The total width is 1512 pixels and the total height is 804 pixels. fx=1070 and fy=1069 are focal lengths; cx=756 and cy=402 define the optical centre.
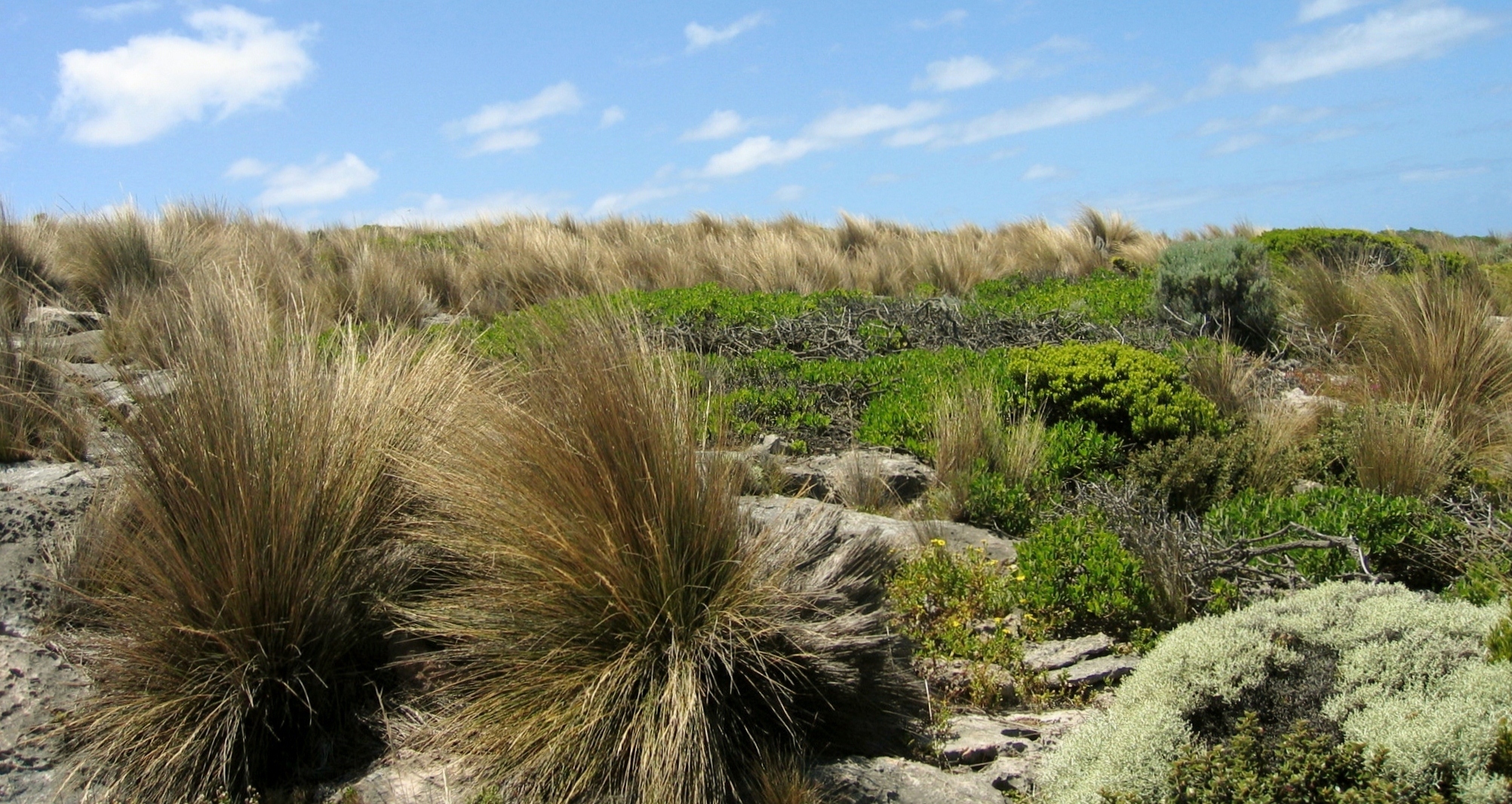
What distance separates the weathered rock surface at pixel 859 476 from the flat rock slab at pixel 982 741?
2213 millimetres

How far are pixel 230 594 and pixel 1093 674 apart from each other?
10.6ft

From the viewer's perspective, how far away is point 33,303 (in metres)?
9.03

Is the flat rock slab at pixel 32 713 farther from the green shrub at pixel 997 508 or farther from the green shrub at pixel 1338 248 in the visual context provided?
the green shrub at pixel 1338 248

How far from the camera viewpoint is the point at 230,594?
3.55 meters

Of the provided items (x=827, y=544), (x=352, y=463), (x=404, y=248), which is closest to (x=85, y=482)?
(x=352, y=463)

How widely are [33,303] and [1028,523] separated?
8340mm

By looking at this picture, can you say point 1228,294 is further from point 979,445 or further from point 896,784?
point 896,784

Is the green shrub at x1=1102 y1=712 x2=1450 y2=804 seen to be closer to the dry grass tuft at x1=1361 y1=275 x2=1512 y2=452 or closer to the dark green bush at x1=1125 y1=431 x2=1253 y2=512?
the dark green bush at x1=1125 y1=431 x2=1253 y2=512

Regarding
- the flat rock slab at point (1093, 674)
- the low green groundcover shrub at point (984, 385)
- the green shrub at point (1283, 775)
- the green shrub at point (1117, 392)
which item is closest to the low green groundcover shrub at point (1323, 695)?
the green shrub at point (1283, 775)

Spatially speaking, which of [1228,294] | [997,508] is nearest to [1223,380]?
[1228,294]

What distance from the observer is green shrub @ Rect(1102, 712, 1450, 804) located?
3.05m

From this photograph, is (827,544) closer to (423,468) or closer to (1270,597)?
(423,468)

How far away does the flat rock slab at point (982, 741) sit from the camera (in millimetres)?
3717

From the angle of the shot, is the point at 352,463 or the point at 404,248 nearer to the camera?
the point at 352,463
